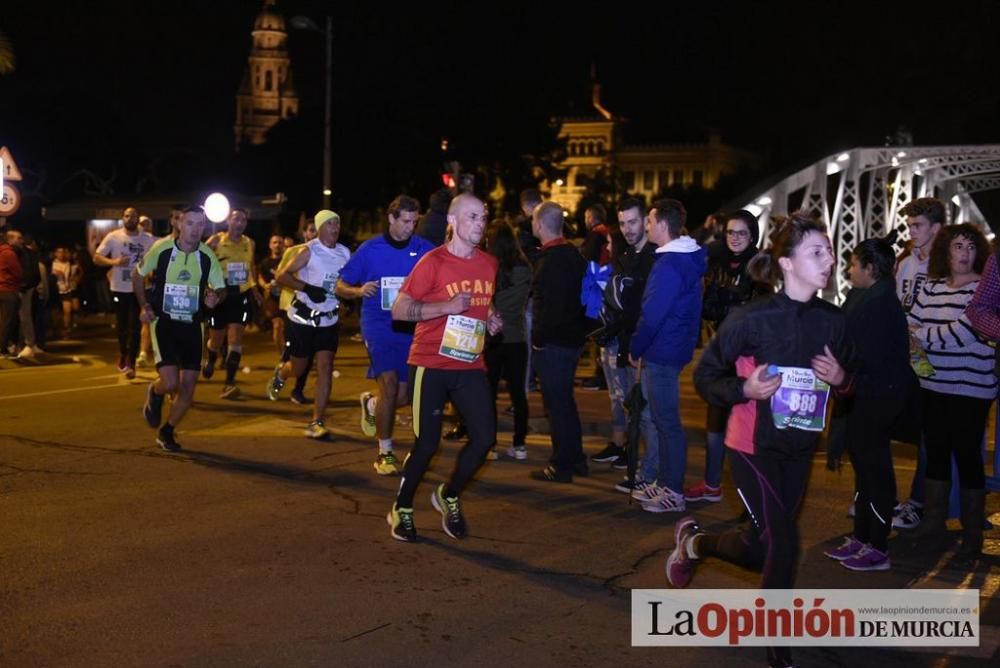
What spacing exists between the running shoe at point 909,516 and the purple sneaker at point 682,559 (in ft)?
8.53

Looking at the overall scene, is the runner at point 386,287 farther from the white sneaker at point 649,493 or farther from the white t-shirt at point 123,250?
the white t-shirt at point 123,250

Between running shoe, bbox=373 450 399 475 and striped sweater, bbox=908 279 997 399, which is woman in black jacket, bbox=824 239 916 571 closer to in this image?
striped sweater, bbox=908 279 997 399

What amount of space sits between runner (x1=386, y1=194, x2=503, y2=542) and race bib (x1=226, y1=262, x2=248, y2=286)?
7.63m

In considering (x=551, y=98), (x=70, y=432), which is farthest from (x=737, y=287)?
(x=551, y=98)

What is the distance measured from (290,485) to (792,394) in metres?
4.62

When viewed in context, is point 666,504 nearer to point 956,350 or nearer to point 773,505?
point 956,350

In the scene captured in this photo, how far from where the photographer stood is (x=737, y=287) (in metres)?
8.67

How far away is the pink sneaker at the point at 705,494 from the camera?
8.70 meters

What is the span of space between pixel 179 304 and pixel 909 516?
5787 millimetres

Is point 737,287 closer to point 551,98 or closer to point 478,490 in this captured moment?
point 478,490

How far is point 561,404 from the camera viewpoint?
923cm

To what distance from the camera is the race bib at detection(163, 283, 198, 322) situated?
9.84 meters

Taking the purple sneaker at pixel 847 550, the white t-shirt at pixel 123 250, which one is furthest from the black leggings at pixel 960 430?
the white t-shirt at pixel 123 250

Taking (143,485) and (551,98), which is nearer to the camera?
(143,485)
